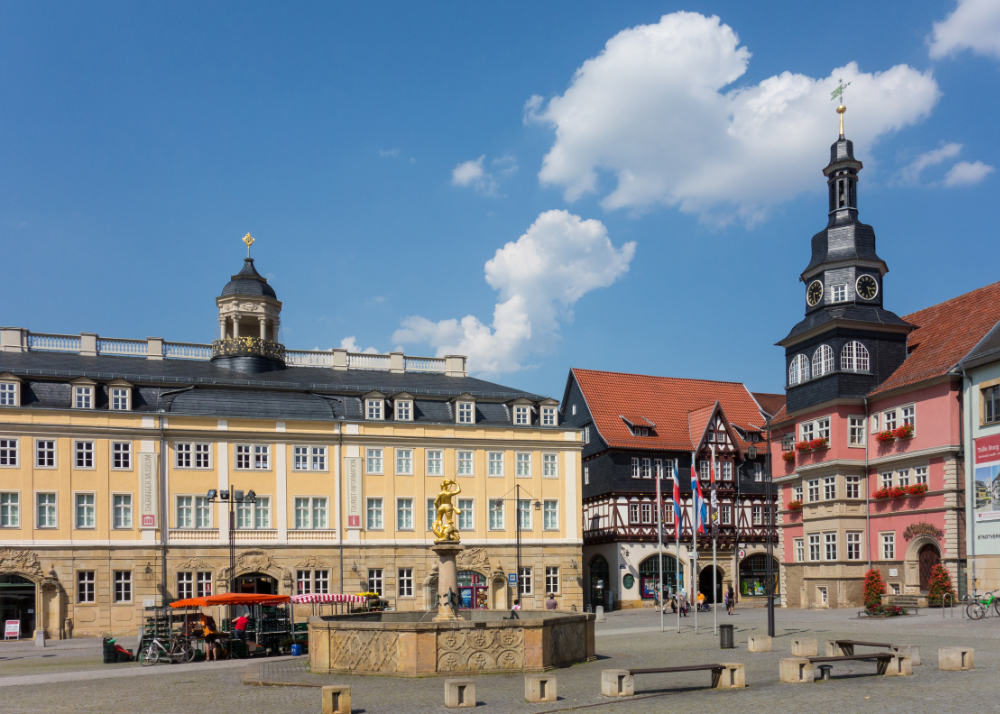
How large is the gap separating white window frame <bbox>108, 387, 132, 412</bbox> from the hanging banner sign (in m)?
10.9

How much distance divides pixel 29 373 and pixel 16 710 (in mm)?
32840

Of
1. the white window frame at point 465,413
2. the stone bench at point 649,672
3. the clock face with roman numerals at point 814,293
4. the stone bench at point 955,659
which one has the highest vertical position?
the clock face with roman numerals at point 814,293

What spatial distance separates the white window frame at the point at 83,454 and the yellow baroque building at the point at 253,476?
0.21 feet

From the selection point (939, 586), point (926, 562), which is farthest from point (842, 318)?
point (939, 586)

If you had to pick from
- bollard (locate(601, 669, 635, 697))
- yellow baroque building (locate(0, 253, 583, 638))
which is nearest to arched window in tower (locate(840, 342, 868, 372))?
yellow baroque building (locate(0, 253, 583, 638))

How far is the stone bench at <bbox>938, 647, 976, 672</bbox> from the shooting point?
21422 mm

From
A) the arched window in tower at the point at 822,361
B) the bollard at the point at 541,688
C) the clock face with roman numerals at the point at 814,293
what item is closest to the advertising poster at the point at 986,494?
the arched window in tower at the point at 822,361

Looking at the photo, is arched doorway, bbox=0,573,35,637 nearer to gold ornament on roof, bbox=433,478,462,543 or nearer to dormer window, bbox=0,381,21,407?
dormer window, bbox=0,381,21,407

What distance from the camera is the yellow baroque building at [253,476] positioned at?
47.0 metres

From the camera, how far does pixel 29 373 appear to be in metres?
48.3

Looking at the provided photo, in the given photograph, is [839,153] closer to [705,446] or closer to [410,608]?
[705,446]

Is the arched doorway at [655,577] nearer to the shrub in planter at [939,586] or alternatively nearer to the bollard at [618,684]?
the shrub in planter at [939,586]

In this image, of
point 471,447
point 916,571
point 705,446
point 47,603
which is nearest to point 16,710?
point 47,603

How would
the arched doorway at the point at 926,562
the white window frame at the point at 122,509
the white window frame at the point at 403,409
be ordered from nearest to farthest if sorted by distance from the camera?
the arched doorway at the point at 926,562 → the white window frame at the point at 122,509 → the white window frame at the point at 403,409
